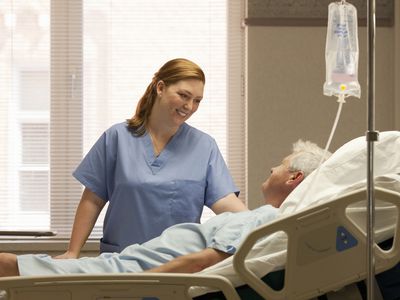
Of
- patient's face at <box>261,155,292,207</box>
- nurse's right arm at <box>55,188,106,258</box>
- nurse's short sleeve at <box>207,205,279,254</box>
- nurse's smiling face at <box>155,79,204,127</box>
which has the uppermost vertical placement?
nurse's smiling face at <box>155,79,204,127</box>

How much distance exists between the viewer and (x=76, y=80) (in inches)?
169

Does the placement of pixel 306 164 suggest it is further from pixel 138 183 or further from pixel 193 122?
pixel 193 122

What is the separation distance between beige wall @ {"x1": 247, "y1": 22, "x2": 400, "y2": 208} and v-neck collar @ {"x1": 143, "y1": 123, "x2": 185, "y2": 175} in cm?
95

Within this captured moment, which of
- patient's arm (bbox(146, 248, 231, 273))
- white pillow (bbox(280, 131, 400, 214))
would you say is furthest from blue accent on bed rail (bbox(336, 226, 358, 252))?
patient's arm (bbox(146, 248, 231, 273))

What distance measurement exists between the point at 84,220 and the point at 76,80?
1.30 meters

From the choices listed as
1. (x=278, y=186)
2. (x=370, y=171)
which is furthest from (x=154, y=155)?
(x=370, y=171)

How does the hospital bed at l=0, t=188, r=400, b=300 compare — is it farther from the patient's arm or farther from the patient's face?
the patient's face

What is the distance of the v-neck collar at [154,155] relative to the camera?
329 cm

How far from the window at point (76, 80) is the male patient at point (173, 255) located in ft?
5.94

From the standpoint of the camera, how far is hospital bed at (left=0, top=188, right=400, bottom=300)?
1812 mm

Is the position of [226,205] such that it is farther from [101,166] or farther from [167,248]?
[167,248]

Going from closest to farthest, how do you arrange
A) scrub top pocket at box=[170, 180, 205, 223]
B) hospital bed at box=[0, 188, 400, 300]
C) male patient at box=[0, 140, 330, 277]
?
hospital bed at box=[0, 188, 400, 300], male patient at box=[0, 140, 330, 277], scrub top pocket at box=[170, 180, 205, 223]

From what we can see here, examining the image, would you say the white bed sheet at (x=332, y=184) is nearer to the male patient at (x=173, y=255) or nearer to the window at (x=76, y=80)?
the male patient at (x=173, y=255)

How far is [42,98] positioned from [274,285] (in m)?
2.64
